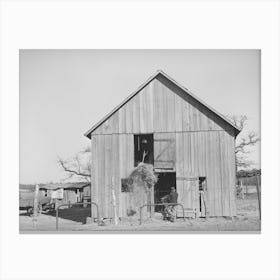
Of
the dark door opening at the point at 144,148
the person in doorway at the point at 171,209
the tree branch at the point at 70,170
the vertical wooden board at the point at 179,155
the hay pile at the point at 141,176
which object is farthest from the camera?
the dark door opening at the point at 144,148

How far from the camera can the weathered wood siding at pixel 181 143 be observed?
19953 mm

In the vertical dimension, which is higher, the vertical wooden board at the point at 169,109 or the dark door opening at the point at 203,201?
the vertical wooden board at the point at 169,109

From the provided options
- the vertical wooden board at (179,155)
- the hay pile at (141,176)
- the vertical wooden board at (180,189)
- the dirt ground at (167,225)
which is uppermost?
the vertical wooden board at (179,155)

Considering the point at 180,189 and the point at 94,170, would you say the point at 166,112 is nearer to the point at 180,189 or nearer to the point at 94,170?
the point at 180,189

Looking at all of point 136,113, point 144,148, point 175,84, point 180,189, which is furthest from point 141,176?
point 175,84

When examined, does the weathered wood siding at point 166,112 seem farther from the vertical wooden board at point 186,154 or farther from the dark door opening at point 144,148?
the dark door opening at point 144,148

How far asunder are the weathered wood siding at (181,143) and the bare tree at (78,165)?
1534 mm

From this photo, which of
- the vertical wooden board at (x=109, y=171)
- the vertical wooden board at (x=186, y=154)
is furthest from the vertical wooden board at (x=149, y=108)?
the vertical wooden board at (x=109, y=171)
